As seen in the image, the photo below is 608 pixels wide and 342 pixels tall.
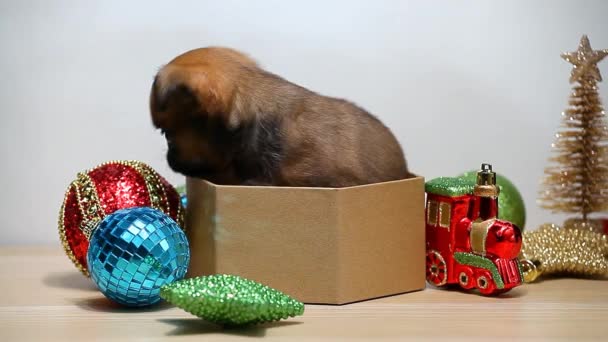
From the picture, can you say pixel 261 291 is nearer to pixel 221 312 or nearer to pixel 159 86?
pixel 221 312

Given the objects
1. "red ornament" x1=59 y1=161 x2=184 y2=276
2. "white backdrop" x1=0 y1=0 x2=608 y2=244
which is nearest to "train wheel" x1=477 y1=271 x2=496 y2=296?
"red ornament" x1=59 y1=161 x2=184 y2=276

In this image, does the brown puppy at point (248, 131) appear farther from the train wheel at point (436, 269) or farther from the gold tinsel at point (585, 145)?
the gold tinsel at point (585, 145)

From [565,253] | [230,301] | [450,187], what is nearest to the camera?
[230,301]

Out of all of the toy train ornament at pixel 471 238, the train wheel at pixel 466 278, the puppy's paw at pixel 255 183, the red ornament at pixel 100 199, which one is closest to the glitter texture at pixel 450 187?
the toy train ornament at pixel 471 238

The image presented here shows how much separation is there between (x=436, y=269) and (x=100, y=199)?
1.72 ft

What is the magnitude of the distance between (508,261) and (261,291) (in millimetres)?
391

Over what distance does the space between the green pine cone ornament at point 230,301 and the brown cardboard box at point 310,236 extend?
5.0 inches

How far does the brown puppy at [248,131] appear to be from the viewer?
1.25m

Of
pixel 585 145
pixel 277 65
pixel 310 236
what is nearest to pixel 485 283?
pixel 310 236

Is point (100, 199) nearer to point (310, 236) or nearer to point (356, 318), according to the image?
point (310, 236)

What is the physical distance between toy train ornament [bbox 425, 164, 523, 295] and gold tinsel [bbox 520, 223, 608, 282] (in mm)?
137

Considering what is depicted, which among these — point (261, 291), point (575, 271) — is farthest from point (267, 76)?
point (575, 271)

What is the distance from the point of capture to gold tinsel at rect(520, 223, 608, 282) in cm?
144

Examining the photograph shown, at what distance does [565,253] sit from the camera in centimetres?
145
